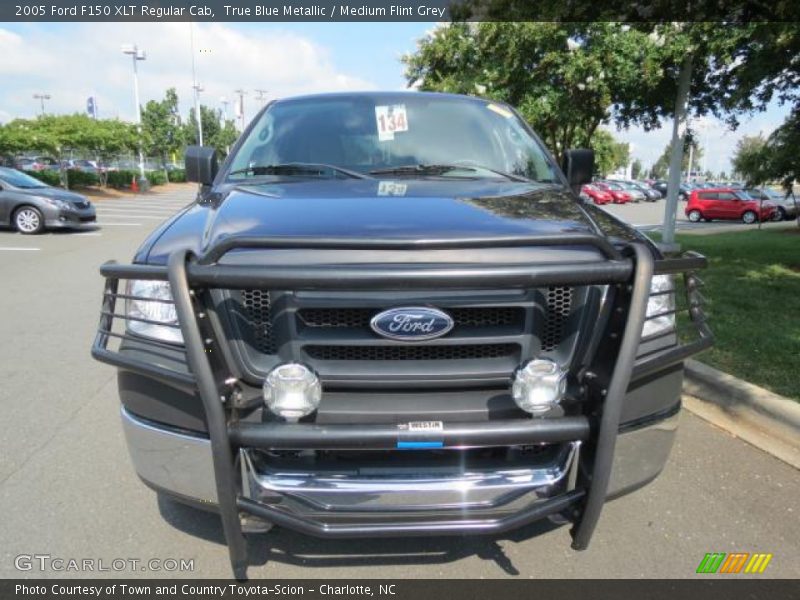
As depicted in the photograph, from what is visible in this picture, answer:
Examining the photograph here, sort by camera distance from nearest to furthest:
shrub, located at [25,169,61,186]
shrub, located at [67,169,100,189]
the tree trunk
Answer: the tree trunk < shrub, located at [25,169,61,186] < shrub, located at [67,169,100,189]

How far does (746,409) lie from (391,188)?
287 cm

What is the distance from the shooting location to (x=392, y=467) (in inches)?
79.5

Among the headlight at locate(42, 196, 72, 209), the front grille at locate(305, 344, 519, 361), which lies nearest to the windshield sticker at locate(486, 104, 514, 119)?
the front grille at locate(305, 344, 519, 361)

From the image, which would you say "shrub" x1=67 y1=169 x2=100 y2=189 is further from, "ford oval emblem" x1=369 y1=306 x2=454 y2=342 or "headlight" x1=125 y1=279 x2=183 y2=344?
"ford oval emblem" x1=369 y1=306 x2=454 y2=342

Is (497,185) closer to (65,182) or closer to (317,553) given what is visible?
(317,553)

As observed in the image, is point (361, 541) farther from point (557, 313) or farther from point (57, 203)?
point (57, 203)

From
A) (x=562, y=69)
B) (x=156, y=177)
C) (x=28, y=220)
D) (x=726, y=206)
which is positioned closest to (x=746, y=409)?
(x=562, y=69)

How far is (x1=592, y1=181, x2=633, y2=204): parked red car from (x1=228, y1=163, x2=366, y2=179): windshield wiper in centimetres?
4531

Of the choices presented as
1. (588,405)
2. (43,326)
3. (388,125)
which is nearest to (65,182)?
(43,326)

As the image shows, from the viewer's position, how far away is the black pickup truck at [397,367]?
6.16ft

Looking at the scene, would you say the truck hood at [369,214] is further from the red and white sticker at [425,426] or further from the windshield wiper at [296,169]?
the red and white sticker at [425,426]

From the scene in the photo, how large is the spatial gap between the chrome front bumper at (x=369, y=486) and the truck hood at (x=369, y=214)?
71cm

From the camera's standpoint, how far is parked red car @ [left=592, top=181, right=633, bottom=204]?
45.9 meters

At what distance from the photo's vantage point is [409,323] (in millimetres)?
1986
